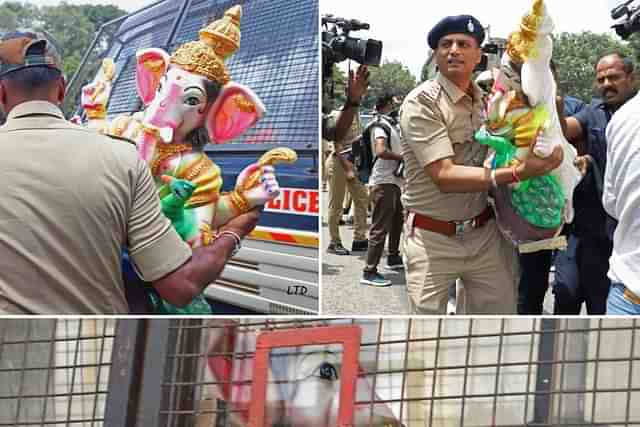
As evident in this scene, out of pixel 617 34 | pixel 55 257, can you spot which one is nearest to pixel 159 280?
pixel 55 257

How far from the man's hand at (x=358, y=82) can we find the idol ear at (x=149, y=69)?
67 cm

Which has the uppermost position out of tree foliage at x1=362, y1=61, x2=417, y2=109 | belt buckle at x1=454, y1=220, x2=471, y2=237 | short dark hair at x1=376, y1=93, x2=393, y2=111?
short dark hair at x1=376, y1=93, x2=393, y2=111

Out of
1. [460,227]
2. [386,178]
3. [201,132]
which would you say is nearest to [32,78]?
[201,132]

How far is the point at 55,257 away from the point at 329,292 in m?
1.35

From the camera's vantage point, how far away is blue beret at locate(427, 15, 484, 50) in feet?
7.58

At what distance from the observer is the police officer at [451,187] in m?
2.27

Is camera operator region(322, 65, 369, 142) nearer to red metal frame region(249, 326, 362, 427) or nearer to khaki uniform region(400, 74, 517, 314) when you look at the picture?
khaki uniform region(400, 74, 517, 314)

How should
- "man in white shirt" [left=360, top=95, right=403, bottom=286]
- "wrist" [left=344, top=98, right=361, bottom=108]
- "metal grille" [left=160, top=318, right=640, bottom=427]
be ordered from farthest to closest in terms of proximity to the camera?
1. "man in white shirt" [left=360, top=95, right=403, bottom=286]
2. "wrist" [left=344, top=98, right=361, bottom=108]
3. "metal grille" [left=160, top=318, right=640, bottom=427]

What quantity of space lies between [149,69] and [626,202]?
142cm

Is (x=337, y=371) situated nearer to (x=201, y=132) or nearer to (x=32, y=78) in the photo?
(x=201, y=132)

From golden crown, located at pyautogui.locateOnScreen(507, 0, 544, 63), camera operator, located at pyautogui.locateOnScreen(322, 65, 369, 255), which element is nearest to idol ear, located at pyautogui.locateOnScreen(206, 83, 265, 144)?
golden crown, located at pyautogui.locateOnScreen(507, 0, 544, 63)

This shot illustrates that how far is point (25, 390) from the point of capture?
91.0 inches

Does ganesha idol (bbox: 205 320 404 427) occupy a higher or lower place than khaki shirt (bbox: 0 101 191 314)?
lower

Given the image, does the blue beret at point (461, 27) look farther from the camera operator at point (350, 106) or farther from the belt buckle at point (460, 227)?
the belt buckle at point (460, 227)
